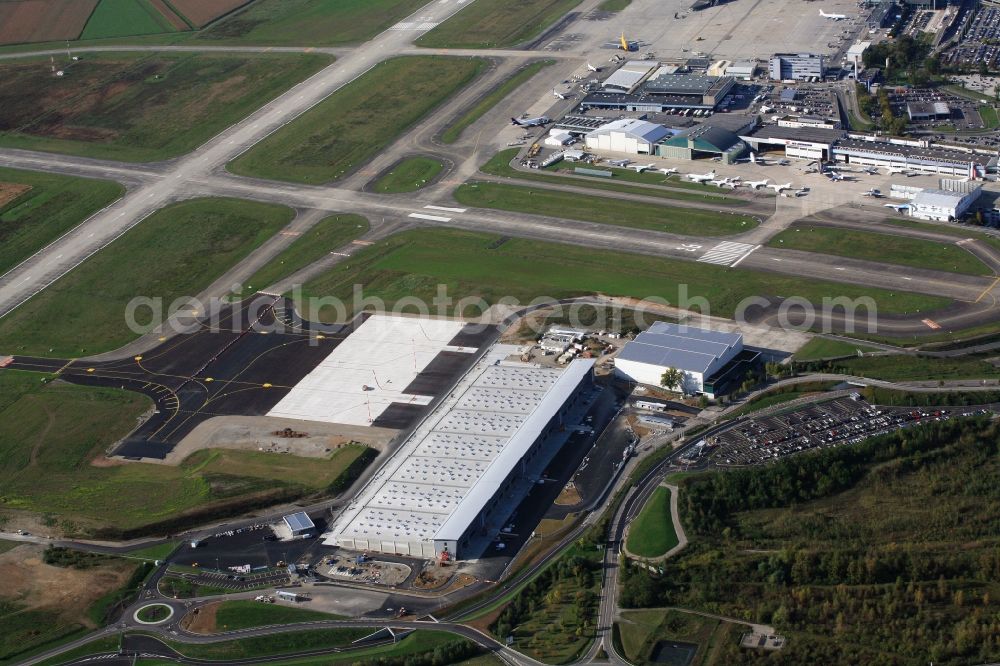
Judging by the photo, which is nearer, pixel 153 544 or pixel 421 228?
pixel 153 544

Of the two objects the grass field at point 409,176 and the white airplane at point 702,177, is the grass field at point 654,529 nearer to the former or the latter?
the white airplane at point 702,177

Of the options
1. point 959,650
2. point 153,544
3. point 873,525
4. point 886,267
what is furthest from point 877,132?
point 153,544

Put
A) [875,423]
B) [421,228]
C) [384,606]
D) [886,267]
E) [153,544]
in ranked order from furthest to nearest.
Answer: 1. [421,228]
2. [886,267]
3. [875,423]
4. [153,544]
5. [384,606]

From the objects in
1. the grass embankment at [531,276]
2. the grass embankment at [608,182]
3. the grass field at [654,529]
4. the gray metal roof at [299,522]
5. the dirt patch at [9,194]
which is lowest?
the grass field at [654,529]

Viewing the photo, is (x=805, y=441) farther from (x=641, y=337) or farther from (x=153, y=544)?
(x=153, y=544)

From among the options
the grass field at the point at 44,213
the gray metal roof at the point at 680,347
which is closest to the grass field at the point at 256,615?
the gray metal roof at the point at 680,347

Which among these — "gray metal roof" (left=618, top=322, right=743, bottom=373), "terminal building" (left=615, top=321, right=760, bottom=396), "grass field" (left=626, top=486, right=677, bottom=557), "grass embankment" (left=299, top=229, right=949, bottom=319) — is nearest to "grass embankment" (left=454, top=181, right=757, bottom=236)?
"grass embankment" (left=299, top=229, right=949, bottom=319)

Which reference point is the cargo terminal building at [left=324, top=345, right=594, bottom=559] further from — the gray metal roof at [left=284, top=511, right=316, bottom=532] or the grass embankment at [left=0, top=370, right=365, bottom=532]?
the grass embankment at [left=0, top=370, right=365, bottom=532]
